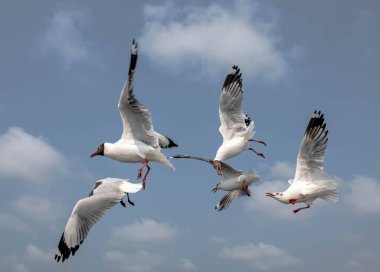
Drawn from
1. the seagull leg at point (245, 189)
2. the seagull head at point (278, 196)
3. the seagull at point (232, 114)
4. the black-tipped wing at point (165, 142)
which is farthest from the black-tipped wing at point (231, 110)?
the seagull head at point (278, 196)

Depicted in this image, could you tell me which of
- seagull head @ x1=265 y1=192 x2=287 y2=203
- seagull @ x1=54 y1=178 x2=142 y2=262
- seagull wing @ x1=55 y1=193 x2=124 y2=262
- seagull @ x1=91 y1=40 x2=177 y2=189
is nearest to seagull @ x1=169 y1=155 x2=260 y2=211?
seagull head @ x1=265 y1=192 x2=287 y2=203

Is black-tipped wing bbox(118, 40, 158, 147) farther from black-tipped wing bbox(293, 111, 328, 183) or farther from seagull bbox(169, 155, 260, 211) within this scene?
black-tipped wing bbox(293, 111, 328, 183)

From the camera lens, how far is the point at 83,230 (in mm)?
11961

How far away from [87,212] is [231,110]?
433cm

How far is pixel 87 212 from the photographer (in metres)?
11.9

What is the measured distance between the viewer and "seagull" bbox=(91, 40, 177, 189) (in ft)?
39.9

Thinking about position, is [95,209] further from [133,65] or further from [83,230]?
[133,65]

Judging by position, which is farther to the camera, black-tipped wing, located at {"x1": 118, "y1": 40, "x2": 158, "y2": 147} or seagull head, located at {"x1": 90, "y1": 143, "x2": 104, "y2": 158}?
seagull head, located at {"x1": 90, "y1": 143, "x2": 104, "y2": 158}

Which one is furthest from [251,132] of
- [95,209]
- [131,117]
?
[95,209]

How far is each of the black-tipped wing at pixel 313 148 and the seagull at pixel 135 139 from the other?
243cm

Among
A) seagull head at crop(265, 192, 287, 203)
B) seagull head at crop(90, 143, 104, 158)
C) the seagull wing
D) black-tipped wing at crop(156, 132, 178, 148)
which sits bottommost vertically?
the seagull wing

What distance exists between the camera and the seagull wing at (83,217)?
38.8ft

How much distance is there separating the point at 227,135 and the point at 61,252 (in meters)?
4.55

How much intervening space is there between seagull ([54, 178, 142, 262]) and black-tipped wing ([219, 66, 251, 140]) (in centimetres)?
316
